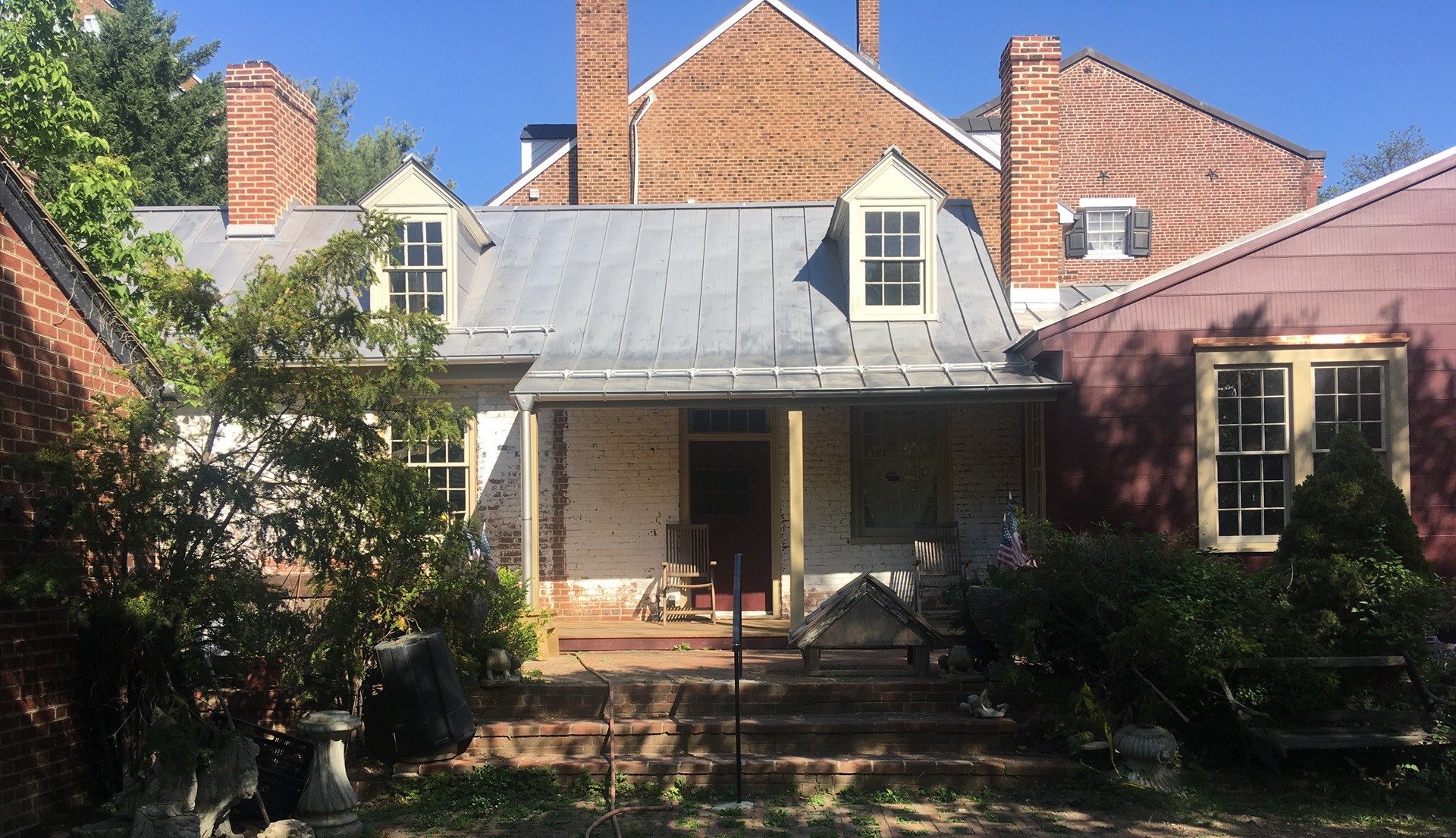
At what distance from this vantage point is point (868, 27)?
24484mm

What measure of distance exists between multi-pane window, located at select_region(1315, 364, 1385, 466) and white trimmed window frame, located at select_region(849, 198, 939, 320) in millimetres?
4112

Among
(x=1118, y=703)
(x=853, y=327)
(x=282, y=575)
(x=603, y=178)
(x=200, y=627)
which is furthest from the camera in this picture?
(x=603, y=178)

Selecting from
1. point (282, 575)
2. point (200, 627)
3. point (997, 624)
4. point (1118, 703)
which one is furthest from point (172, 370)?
point (1118, 703)

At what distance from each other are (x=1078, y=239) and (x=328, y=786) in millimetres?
22483

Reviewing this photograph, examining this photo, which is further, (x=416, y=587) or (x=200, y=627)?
(x=416, y=587)

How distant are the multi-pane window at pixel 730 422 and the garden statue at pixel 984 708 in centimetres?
557

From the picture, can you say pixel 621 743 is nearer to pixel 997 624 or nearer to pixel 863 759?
pixel 863 759

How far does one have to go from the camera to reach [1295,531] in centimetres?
855

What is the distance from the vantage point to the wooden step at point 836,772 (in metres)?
7.89

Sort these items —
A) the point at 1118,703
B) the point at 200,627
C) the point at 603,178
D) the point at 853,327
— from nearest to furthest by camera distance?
the point at 200,627 → the point at 1118,703 → the point at 853,327 → the point at 603,178

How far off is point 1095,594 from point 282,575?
8.26 meters

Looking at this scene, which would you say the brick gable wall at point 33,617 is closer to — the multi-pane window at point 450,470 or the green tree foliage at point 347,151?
the multi-pane window at point 450,470

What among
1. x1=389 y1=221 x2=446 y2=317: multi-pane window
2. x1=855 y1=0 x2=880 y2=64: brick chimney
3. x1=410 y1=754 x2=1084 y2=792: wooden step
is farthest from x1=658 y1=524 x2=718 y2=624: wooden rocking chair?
x1=855 y1=0 x2=880 y2=64: brick chimney

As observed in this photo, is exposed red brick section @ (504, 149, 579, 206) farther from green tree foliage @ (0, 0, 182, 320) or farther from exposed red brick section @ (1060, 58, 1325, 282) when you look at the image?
green tree foliage @ (0, 0, 182, 320)
